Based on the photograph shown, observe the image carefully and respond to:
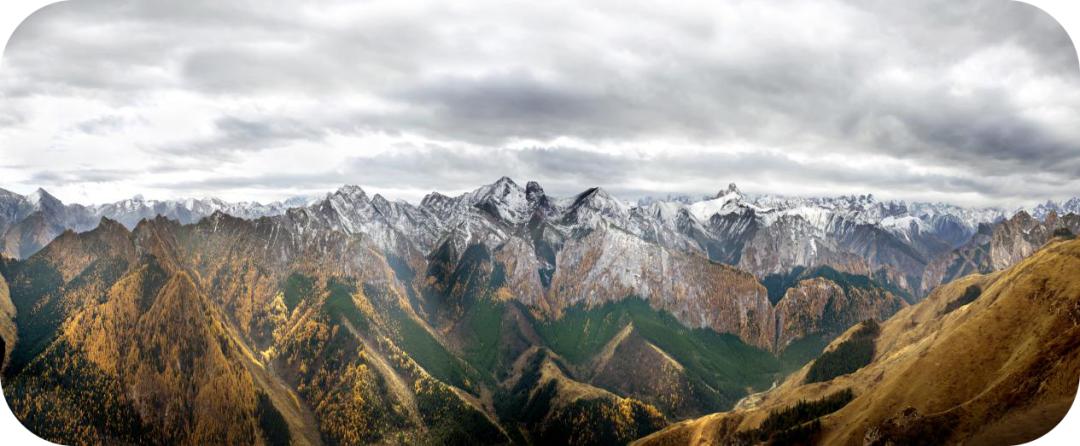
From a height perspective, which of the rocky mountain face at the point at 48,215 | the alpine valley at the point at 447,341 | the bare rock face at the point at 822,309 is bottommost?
the bare rock face at the point at 822,309

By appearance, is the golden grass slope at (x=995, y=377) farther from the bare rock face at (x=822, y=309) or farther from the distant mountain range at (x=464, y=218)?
the bare rock face at (x=822, y=309)

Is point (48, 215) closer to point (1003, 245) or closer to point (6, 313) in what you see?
point (6, 313)

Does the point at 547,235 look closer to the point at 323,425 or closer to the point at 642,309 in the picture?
the point at 642,309

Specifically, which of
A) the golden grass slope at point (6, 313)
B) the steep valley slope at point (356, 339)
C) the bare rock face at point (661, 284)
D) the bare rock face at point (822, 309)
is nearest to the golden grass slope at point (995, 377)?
the steep valley slope at point (356, 339)

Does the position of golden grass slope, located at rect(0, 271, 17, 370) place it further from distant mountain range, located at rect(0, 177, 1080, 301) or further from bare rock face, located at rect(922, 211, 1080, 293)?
bare rock face, located at rect(922, 211, 1080, 293)

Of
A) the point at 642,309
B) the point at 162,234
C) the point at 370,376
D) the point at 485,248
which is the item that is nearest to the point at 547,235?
the point at 485,248

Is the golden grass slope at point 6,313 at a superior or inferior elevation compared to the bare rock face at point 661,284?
superior
